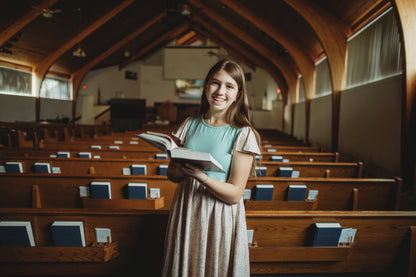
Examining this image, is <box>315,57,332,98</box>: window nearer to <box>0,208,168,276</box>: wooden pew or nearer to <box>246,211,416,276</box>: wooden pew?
<box>246,211,416,276</box>: wooden pew

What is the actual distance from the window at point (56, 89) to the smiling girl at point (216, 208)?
13285 mm

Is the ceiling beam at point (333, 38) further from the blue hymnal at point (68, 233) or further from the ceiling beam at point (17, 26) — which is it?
the ceiling beam at point (17, 26)

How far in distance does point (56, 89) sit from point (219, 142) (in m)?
14.2

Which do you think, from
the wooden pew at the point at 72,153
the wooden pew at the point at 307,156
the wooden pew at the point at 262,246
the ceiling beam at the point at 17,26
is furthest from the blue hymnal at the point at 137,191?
the ceiling beam at the point at 17,26

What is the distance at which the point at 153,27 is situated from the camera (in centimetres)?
1334

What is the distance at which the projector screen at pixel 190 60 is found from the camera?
15.6 meters

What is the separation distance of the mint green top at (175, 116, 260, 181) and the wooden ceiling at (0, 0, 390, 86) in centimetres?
490

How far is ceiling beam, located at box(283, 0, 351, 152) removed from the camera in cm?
583

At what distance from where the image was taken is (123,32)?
39.5 ft

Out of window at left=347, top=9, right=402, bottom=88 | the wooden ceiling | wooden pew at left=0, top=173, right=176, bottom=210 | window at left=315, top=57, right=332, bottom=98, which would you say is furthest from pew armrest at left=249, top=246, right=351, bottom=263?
window at left=315, top=57, right=332, bottom=98

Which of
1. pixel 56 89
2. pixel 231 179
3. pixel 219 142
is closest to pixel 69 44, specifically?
pixel 56 89

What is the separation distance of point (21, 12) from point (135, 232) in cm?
899

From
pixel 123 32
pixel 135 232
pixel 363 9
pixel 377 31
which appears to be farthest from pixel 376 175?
pixel 123 32

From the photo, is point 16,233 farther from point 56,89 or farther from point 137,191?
point 56,89
